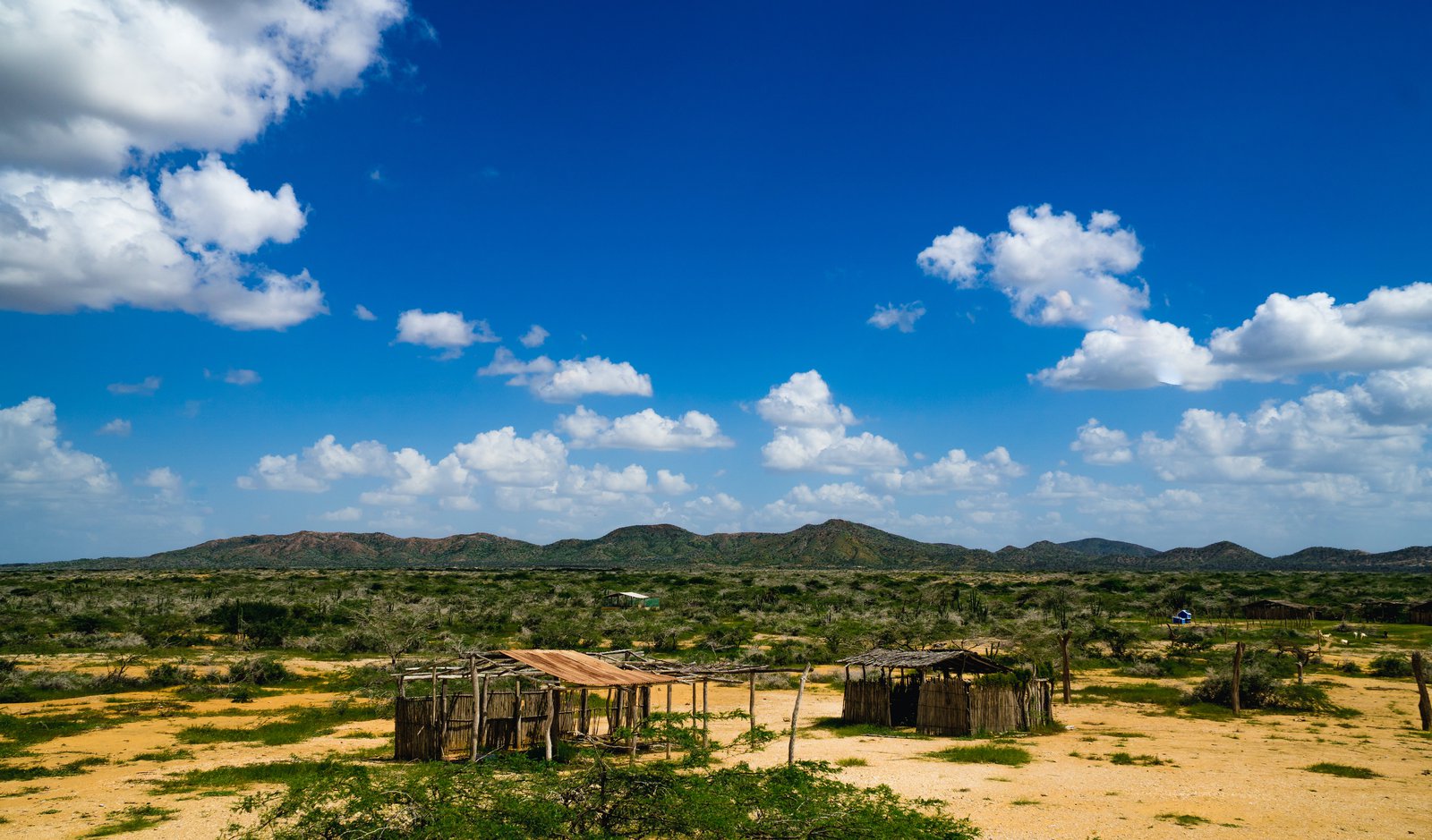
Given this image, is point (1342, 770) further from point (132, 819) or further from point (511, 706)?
point (132, 819)

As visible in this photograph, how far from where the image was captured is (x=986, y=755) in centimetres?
2191

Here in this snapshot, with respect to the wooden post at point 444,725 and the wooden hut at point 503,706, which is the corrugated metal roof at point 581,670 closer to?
the wooden hut at point 503,706

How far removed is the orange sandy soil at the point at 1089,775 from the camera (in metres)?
15.5

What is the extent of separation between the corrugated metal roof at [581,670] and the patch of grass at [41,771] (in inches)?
379

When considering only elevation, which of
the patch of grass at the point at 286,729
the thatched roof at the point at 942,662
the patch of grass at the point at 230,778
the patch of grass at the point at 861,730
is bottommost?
the patch of grass at the point at 861,730

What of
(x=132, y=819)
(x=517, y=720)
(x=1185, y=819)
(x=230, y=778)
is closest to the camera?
(x=132, y=819)

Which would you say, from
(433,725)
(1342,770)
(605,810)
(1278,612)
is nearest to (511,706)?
(433,725)

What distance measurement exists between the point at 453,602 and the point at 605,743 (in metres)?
46.1

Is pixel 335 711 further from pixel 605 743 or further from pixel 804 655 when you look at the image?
pixel 804 655

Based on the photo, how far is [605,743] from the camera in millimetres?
21578

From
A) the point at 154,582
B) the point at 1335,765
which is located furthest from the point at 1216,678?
the point at 154,582

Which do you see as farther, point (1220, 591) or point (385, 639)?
point (1220, 591)

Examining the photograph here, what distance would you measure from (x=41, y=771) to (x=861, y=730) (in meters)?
20.5

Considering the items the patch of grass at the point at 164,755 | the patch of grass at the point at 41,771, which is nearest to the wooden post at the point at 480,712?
the patch of grass at the point at 164,755
